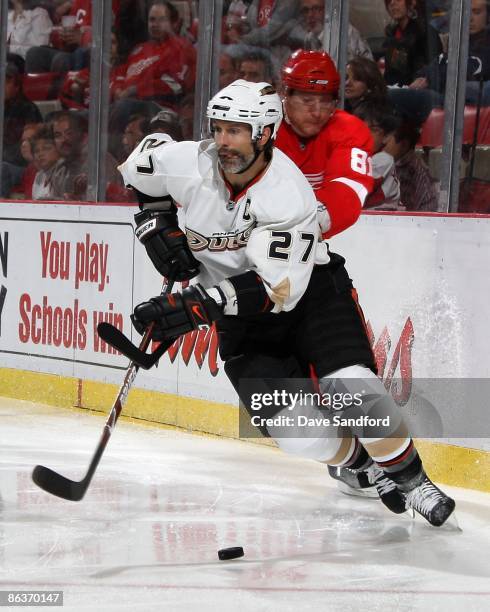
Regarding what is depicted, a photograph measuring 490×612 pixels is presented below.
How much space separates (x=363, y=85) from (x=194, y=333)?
1.10 metres

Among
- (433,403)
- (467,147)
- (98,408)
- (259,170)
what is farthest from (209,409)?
(259,170)

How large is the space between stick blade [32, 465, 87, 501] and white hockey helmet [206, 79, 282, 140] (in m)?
0.94

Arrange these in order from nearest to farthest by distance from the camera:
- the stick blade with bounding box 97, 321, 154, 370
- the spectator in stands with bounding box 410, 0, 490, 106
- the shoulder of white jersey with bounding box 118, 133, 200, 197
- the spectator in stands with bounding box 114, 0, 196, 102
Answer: the stick blade with bounding box 97, 321, 154, 370, the shoulder of white jersey with bounding box 118, 133, 200, 197, the spectator in stands with bounding box 410, 0, 490, 106, the spectator in stands with bounding box 114, 0, 196, 102

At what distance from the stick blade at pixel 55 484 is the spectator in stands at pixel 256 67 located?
216cm

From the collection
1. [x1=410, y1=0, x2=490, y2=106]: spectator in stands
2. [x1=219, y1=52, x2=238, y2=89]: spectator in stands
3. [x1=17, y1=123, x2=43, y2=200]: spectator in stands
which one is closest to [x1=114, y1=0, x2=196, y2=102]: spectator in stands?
[x1=219, y1=52, x2=238, y2=89]: spectator in stands

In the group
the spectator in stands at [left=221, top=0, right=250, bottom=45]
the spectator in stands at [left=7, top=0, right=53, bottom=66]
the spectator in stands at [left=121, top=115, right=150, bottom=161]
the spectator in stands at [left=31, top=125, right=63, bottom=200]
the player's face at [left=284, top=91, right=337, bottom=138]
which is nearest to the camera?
the player's face at [left=284, top=91, right=337, bottom=138]

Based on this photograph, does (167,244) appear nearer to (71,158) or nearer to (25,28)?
(71,158)

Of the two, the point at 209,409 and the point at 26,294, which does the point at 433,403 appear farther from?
the point at 26,294

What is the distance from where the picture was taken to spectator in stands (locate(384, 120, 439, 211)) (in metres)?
4.27

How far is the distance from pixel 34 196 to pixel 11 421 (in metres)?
1.19

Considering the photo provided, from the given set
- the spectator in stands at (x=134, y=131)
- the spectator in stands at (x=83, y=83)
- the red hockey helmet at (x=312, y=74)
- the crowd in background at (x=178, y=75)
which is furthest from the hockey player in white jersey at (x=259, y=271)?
the spectator in stands at (x=83, y=83)

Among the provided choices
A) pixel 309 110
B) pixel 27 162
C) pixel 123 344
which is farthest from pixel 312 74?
pixel 27 162

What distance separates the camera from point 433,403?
3.98 meters

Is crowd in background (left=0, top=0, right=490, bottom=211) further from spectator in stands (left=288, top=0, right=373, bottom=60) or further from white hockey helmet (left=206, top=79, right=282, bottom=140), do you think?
white hockey helmet (left=206, top=79, right=282, bottom=140)
